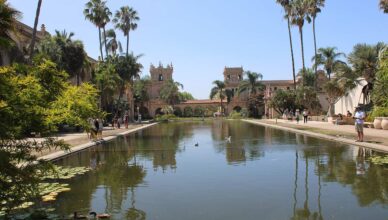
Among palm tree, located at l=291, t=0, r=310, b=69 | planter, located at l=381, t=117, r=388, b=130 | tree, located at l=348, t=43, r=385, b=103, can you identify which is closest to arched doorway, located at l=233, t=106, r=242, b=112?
palm tree, located at l=291, t=0, r=310, b=69

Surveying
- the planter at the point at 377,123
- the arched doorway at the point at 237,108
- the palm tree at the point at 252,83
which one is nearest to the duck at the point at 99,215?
the planter at the point at 377,123

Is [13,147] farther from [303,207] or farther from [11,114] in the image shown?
[303,207]

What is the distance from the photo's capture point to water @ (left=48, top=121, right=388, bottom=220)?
8.64m

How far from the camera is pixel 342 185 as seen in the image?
1111 cm

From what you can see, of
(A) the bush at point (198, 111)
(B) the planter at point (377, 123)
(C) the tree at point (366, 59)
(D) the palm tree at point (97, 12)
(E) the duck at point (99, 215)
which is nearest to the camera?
(E) the duck at point (99, 215)

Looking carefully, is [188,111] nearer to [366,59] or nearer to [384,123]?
[366,59]

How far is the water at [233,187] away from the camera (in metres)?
8.64

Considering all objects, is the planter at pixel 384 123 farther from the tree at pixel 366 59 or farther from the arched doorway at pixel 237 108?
the arched doorway at pixel 237 108

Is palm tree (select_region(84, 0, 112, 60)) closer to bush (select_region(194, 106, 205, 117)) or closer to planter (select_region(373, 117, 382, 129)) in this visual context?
planter (select_region(373, 117, 382, 129))

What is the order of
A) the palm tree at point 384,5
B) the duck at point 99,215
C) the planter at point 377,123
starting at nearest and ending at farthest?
the duck at point 99,215 → the palm tree at point 384,5 → the planter at point 377,123

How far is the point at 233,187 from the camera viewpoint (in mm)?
11203

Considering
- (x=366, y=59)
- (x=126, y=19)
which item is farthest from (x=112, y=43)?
(x=366, y=59)

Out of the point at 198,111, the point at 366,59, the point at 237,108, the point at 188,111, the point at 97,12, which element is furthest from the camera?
the point at 198,111

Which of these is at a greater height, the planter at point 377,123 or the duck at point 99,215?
the planter at point 377,123
